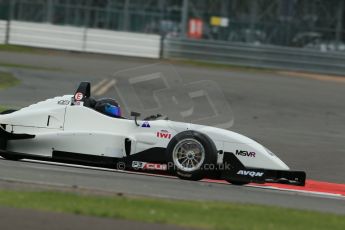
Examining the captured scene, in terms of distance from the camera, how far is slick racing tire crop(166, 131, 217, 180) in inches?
369

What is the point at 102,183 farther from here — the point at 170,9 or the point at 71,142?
the point at 170,9

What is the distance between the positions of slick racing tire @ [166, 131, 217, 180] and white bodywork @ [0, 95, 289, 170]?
7.1 inches

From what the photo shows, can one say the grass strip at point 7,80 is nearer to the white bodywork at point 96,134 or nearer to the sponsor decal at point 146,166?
the white bodywork at point 96,134

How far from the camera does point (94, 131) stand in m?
9.73

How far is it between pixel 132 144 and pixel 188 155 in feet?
2.49

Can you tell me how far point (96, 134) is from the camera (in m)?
9.71

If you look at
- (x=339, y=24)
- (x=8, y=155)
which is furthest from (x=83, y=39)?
(x=8, y=155)

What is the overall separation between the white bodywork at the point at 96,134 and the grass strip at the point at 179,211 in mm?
2015

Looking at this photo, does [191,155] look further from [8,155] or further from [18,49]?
[18,49]

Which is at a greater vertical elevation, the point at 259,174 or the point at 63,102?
the point at 63,102

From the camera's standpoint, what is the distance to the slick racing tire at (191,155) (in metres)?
9.38

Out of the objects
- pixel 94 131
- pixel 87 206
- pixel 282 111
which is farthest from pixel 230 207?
pixel 282 111

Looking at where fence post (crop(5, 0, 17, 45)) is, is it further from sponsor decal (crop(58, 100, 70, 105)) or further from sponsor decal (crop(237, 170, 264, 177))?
sponsor decal (crop(237, 170, 264, 177))

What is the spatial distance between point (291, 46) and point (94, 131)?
1023 inches
